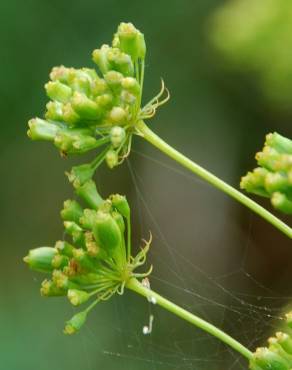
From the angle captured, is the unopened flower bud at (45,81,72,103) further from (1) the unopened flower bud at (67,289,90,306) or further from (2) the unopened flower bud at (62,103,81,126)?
(1) the unopened flower bud at (67,289,90,306)

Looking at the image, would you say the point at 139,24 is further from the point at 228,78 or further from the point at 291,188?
the point at 291,188

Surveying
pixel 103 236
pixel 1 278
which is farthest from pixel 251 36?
pixel 1 278

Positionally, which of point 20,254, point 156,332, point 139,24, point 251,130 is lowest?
point 156,332

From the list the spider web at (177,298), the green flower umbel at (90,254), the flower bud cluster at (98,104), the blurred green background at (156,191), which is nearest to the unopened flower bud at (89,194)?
the green flower umbel at (90,254)

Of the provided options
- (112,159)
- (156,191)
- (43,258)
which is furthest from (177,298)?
(112,159)

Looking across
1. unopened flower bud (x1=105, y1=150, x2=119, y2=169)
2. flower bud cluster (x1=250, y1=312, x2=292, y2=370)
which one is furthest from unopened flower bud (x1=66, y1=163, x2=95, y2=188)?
flower bud cluster (x1=250, y1=312, x2=292, y2=370)

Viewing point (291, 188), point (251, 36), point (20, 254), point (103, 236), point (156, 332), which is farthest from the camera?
point (20, 254)
